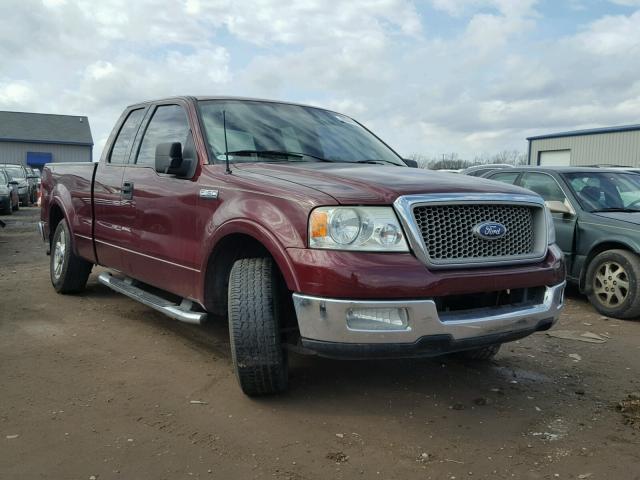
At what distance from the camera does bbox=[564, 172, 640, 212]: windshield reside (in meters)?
6.85

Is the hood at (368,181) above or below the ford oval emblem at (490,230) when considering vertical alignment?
above

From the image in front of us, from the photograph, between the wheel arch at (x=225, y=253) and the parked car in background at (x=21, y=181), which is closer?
the wheel arch at (x=225, y=253)

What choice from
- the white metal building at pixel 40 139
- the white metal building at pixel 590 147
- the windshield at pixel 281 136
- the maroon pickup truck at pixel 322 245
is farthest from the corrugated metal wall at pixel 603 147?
the white metal building at pixel 40 139

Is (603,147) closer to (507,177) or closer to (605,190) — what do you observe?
(507,177)

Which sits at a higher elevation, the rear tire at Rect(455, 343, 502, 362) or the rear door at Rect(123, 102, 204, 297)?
the rear door at Rect(123, 102, 204, 297)

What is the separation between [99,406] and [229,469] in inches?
44.1

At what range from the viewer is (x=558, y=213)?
6914mm

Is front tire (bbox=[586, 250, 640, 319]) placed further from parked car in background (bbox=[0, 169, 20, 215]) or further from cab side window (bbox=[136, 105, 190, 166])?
parked car in background (bbox=[0, 169, 20, 215])

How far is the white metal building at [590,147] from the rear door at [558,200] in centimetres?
2237

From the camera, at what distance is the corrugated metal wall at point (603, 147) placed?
1164 inches

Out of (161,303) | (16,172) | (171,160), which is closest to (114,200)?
(161,303)

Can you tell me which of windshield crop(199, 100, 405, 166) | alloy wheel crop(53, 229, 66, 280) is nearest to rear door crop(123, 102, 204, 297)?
windshield crop(199, 100, 405, 166)

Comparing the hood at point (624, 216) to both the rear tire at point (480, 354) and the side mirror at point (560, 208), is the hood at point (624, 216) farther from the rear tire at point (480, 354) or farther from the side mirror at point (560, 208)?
the rear tire at point (480, 354)

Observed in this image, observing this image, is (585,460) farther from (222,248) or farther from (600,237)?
(600,237)
